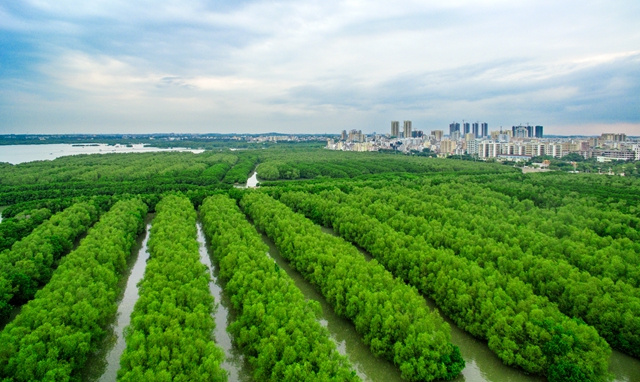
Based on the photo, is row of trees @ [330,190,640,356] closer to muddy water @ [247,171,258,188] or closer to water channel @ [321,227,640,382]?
water channel @ [321,227,640,382]

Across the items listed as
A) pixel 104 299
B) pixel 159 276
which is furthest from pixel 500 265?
pixel 104 299

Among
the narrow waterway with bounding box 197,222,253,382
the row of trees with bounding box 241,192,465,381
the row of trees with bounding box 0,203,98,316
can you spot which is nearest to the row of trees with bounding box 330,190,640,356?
the row of trees with bounding box 241,192,465,381

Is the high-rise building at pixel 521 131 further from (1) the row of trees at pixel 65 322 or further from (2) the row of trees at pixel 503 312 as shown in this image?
(1) the row of trees at pixel 65 322

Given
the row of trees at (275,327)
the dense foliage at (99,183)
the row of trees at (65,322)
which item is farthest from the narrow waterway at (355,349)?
the dense foliage at (99,183)

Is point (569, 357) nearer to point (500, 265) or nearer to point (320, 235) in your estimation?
point (500, 265)

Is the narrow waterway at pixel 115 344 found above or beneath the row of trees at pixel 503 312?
beneath

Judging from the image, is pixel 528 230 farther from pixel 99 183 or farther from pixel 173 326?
pixel 99 183

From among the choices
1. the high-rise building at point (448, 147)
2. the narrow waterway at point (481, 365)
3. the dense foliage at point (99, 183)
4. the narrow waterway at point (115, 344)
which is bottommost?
the narrow waterway at point (481, 365)
